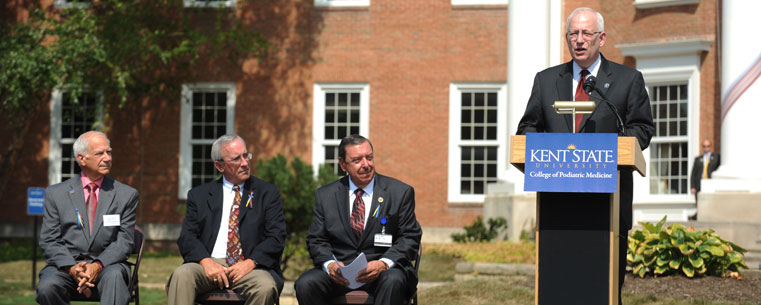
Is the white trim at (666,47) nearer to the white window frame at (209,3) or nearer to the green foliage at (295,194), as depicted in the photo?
the green foliage at (295,194)

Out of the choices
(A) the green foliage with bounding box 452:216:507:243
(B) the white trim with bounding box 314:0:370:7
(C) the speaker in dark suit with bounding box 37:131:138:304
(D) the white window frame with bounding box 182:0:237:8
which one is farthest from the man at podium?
(D) the white window frame with bounding box 182:0:237:8

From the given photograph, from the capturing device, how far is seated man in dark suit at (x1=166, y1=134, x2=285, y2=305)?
6.84m

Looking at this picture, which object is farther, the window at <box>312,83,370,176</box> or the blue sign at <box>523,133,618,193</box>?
the window at <box>312,83,370,176</box>

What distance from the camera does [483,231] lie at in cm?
1830

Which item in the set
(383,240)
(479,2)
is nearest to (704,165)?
(479,2)

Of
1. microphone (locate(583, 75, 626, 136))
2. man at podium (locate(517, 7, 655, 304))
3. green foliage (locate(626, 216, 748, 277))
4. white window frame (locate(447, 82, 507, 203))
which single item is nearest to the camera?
microphone (locate(583, 75, 626, 136))

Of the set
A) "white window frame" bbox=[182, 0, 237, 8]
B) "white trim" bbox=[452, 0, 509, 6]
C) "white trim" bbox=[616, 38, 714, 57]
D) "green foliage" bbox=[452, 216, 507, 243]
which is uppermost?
"white trim" bbox=[452, 0, 509, 6]

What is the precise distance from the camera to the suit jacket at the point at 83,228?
701 cm

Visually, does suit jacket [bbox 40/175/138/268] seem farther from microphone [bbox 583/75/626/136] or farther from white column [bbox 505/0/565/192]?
white column [bbox 505/0/565/192]

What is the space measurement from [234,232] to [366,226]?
3.56ft

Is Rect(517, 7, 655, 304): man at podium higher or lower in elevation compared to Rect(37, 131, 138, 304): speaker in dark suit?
higher

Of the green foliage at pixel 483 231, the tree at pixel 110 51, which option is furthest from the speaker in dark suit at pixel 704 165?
the tree at pixel 110 51

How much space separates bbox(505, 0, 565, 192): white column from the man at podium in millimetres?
12055

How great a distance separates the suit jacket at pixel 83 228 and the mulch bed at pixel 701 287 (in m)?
5.30
